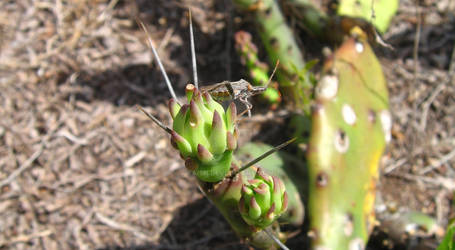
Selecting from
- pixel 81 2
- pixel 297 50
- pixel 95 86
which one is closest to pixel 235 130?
pixel 297 50

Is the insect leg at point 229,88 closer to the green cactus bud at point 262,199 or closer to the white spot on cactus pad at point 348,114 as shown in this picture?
the green cactus bud at point 262,199

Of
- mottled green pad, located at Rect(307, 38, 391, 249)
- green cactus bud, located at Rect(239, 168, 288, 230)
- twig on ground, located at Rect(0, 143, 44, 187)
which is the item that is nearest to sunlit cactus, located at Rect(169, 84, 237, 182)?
green cactus bud, located at Rect(239, 168, 288, 230)

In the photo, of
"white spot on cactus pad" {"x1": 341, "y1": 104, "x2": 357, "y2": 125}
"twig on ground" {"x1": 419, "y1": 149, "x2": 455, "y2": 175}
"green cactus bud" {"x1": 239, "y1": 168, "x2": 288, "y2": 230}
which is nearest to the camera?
"green cactus bud" {"x1": 239, "y1": 168, "x2": 288, "y2": 230}

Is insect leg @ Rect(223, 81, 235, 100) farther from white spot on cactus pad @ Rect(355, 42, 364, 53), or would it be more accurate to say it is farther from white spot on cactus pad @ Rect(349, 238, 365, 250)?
white spot on cactus pad @ Rect(355, 42, 364, 53)

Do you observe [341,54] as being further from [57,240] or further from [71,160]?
[57,240]

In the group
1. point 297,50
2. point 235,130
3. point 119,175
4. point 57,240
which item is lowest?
point 57,240

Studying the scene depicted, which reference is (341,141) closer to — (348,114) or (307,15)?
(348,114)

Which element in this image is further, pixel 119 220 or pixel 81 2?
pixel 81 2
